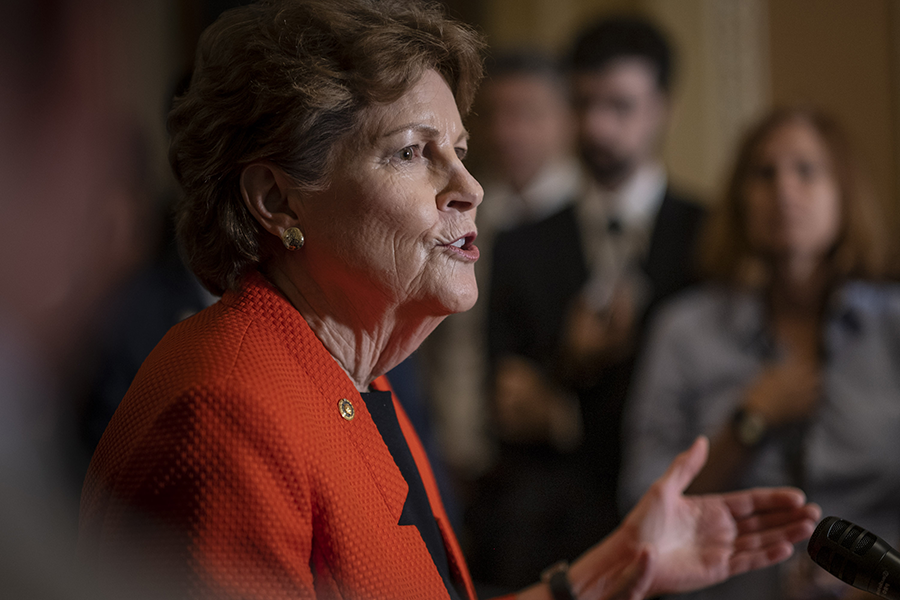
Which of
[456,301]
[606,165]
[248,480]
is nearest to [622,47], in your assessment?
[606,165]

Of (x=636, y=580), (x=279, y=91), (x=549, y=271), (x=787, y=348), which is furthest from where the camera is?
(x=549, y=271)

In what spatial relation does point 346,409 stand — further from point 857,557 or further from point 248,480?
point 857,557

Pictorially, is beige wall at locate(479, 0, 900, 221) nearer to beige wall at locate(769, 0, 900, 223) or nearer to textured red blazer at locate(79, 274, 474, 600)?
beige wall at locate(769, 0, 900, 223)

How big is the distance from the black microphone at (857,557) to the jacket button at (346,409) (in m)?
0.53

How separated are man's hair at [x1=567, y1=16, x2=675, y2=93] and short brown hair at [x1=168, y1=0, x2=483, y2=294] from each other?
200 cm

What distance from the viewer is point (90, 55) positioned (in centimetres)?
46

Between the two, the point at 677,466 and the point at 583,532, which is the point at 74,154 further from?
the point at 583,532

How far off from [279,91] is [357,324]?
30cm

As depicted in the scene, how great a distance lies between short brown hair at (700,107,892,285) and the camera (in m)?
2.07

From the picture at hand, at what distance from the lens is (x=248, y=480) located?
70 cm

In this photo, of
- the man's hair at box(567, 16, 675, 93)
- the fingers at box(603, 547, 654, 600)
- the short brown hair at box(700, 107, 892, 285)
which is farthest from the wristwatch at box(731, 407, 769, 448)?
the man's hair at box(567, 16, 675, 93)

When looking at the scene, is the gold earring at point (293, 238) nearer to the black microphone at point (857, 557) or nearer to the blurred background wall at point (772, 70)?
the black microphone at point (857, 557)

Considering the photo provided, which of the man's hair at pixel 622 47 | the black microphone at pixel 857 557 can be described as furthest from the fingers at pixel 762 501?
the man's hair at pixel 622 47

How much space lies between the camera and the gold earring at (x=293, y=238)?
0.90m
